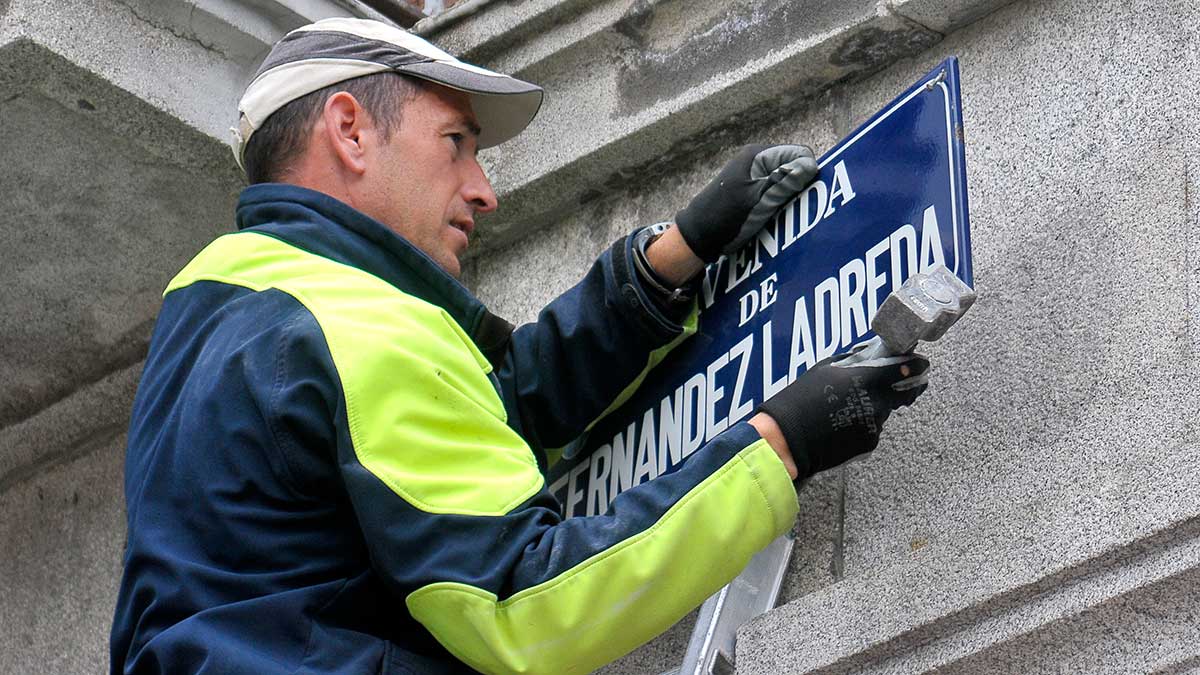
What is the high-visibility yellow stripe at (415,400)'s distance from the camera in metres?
2.75

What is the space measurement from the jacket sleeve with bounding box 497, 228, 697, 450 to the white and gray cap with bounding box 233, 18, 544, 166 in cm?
39

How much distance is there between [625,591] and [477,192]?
1.02 m

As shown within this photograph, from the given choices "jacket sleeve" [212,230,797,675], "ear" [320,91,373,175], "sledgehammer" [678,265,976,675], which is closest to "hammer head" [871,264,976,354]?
"sledgehammer" [678,265,976,675]

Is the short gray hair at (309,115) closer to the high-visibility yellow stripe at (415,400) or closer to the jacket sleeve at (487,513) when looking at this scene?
the high-visibility yellow stripe at (415,400)

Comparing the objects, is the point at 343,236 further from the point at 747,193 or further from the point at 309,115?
the point at 747,193

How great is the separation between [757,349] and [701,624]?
0.47 m

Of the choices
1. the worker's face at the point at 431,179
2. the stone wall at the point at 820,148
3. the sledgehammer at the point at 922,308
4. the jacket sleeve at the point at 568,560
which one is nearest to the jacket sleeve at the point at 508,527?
the jacket sleeve at the point at 568,560

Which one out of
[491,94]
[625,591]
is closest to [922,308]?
[625,591]

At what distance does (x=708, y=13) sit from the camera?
3.95m

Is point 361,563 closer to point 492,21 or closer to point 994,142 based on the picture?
point 994,142

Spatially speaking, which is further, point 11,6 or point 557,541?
point 11,6

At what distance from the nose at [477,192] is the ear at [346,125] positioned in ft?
0.66

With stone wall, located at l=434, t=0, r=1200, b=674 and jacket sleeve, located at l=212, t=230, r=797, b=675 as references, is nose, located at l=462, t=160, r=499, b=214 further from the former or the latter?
jacket sleeve, located at l=212, t=230, r=797, b=675

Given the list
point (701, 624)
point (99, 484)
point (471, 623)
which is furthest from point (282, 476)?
point (99, 484)
